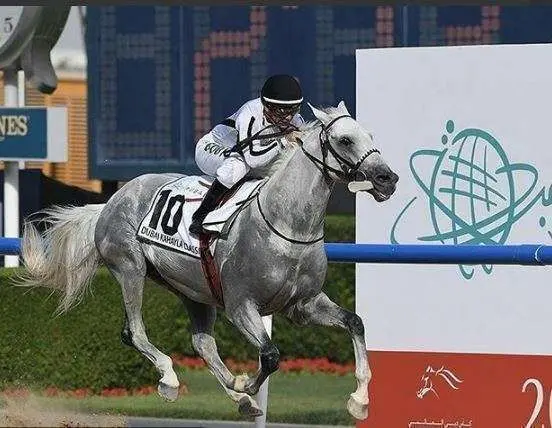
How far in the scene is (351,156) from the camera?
6.17 meters

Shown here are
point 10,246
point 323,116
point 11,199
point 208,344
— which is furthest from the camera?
point 11,199

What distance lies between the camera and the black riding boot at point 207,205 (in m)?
6.67

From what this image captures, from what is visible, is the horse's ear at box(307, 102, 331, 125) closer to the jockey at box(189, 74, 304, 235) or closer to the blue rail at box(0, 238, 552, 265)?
the jockey at box(189, 74, 304, 235)

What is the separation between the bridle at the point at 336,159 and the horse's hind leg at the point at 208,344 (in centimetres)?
106

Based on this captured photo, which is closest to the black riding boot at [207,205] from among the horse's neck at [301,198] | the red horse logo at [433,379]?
the horse's neck at [301,198]

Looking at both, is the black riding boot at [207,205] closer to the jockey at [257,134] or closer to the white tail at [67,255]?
the jockey at [257,134]

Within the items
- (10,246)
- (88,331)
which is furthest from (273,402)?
(10,246)

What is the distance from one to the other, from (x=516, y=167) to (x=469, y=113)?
0.97 feet

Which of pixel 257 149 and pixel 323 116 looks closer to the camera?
pixel 323 116

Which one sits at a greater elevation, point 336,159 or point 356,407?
point 336,159

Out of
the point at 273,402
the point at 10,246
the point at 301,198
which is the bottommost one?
the point at 273,402

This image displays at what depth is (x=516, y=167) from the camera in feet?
22.5

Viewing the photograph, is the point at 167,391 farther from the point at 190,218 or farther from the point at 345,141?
the point at 345,141

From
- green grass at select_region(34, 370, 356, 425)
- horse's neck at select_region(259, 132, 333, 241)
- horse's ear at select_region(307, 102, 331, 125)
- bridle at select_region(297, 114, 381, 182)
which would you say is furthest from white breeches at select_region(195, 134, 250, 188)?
green grass at select_region(34, 370, 356, 425)
